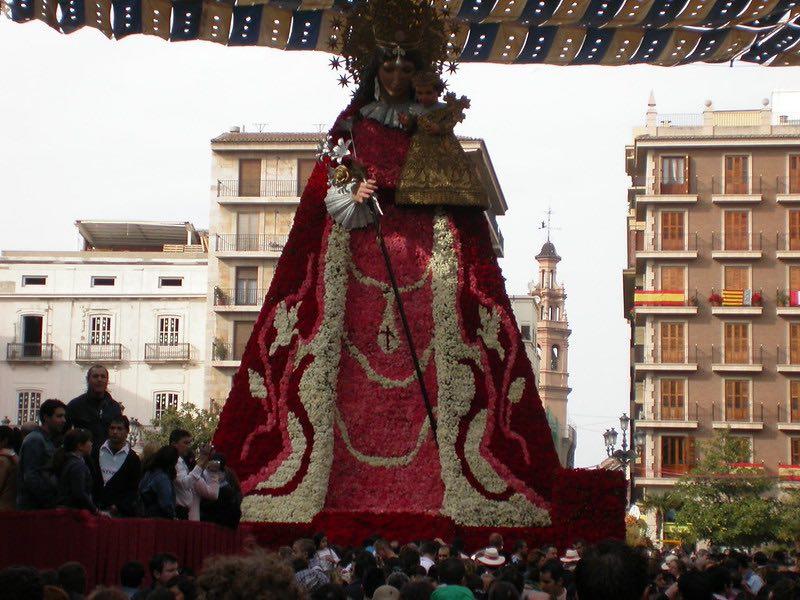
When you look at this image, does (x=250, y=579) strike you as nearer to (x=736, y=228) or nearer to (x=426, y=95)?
(x=426, y=95)

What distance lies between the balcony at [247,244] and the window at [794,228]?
2052cm

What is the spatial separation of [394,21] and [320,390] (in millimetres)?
5058

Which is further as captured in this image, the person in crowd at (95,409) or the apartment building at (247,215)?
the apartment building at (247,215)

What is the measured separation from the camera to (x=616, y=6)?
2328cm

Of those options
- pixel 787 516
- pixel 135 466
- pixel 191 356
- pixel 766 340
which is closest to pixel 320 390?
pixel 135 466

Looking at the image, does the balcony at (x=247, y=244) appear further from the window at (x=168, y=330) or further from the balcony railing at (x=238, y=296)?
the window at (x=168, y=330)

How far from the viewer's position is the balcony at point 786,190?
6756cm

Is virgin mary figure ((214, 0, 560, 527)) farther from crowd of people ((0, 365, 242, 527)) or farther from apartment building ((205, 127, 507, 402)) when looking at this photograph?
apartment building ((205, 127, 507, 402))

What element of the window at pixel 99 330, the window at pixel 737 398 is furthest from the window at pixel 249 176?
the window at pixel 737 398

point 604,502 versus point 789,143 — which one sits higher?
point 789,143

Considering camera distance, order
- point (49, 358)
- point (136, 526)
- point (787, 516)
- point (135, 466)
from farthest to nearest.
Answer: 1. point (49, 358)
2. point (787, 516)
3. point (135, 466)
4. point (136, 526)

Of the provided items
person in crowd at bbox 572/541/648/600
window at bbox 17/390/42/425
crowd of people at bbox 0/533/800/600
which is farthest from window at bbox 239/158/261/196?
person in crowd at bbox 572/541/648/600

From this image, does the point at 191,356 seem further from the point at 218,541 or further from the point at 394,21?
the point at 218,541

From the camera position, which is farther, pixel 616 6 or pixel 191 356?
pixel 191 356
